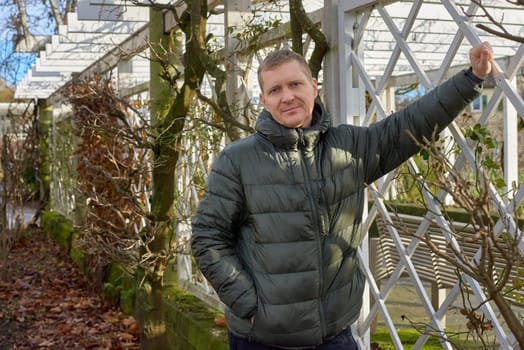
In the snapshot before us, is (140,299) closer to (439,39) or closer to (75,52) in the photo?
(439,39)

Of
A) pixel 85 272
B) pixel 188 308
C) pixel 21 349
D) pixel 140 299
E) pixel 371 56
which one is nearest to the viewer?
pixel 140 299

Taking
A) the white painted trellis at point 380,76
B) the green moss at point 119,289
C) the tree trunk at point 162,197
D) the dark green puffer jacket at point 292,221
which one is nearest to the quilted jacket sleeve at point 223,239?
the dark green puffer jacket at point 292,221

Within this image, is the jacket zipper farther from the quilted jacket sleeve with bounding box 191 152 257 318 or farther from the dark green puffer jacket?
the quilted jacket sleeve with bounding box 191 152 257 318

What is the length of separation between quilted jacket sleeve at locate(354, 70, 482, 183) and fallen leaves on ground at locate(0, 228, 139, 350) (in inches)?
147

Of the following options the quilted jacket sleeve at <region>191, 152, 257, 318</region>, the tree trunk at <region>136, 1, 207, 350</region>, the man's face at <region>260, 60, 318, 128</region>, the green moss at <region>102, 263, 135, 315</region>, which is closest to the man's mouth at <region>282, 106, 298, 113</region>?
the man's face at <region>260, 60, 318, 128</region>

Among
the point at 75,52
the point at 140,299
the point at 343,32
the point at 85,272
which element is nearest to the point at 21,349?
the point at 140,299

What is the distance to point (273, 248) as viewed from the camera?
2174mm

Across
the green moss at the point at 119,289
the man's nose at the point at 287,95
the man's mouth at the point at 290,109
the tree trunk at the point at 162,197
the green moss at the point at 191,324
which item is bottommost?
the green moss at the point at 119,289

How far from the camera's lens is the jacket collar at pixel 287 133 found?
2.17 m

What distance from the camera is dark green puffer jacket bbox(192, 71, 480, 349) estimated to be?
2.17m

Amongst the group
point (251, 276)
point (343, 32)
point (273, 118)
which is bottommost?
point (251, 276)

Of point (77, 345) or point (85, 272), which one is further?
point (85, 272)

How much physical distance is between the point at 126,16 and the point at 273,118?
4.73 meters

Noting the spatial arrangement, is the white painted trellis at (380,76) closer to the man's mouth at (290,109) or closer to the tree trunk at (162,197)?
the tree trunk at (162,197)
